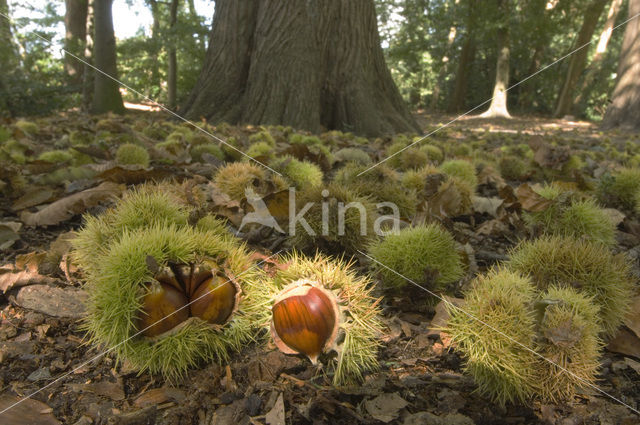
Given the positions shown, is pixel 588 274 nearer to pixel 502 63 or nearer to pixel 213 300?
pixel 213 300

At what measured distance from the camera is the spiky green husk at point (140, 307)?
1052 mm

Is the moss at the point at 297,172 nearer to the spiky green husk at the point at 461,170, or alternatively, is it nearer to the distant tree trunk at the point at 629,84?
the spiky green husk at the point at 461,170

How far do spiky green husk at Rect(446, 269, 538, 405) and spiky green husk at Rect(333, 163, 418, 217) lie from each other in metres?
0.83

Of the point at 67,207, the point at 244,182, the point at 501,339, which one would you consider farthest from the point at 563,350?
the point at 67,207

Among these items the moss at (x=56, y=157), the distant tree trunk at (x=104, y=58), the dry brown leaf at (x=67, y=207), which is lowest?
the dry brown leaf at (x=67, y=207)

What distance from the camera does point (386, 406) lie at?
1051 millimetres

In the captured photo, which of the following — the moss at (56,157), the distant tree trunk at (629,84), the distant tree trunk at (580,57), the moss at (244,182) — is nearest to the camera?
the moss at (244,182)

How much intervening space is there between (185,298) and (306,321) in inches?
12.7

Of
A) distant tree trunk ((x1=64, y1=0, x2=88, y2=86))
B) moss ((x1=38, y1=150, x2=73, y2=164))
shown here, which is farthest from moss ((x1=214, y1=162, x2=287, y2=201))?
distant tree trunk ((x1=64, y1=0, x2=88, y2=86))

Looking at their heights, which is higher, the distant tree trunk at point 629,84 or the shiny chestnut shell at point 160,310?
the distant tree trunk at point 629,84

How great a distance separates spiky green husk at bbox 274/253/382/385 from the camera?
1.10m

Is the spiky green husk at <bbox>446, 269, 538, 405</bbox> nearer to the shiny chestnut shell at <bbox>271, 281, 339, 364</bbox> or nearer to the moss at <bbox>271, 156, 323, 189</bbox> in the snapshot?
the shiny chestnut shell at <bbox>271, 281, 339, 364</bbox>

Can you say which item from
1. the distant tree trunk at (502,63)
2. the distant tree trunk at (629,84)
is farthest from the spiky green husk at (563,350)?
the distant tree trunk at (502,63)

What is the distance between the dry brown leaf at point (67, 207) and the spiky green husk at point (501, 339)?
1.79 metres
